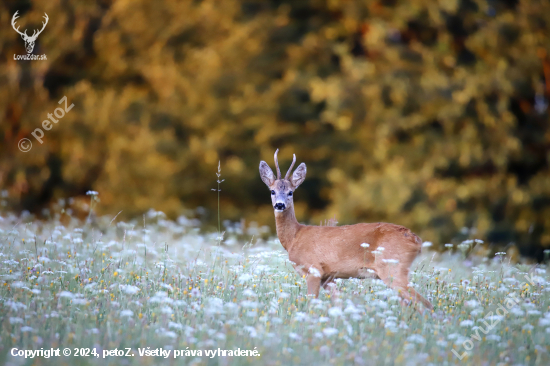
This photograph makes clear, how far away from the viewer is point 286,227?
5965 millimetres

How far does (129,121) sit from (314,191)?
4663 millimetres

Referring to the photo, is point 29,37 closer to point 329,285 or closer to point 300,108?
point 300,108

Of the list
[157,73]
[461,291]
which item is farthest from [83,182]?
[461,291]

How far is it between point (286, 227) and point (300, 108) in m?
8.11

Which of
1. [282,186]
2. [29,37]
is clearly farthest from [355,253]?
[29,37]

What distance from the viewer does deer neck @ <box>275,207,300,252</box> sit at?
5922 mm

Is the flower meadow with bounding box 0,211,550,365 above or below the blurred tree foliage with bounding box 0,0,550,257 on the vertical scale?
below

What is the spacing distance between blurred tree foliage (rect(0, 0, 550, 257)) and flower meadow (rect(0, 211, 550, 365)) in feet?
19.6

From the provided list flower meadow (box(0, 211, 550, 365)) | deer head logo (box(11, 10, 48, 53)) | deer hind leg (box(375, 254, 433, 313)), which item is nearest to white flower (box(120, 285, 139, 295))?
flower meadow (box(0, 211, 550, 365))

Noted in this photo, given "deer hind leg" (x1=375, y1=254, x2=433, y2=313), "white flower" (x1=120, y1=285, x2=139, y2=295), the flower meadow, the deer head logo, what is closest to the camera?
the flower meadow

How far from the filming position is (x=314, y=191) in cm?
1426

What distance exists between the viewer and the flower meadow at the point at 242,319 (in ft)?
12.0

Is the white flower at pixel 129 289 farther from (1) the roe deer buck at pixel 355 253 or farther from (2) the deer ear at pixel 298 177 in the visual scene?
(2) the deer ear at pixel 298 177

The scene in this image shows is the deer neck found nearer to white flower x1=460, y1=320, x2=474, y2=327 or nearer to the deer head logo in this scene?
white flower x1=460, y1=320, x2=474, y2=327
